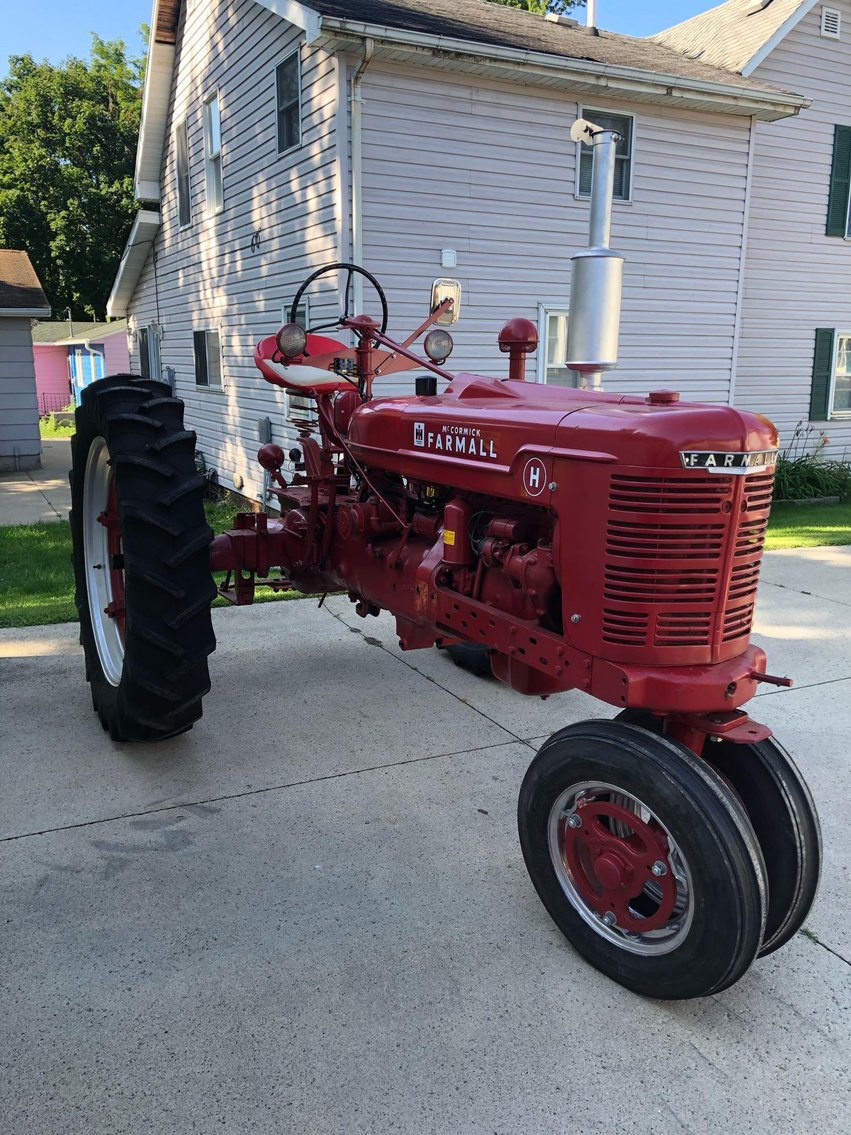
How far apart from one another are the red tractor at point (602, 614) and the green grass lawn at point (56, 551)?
2469 millimetres

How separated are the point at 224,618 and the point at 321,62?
16.9 feet

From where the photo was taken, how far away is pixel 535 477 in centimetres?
238

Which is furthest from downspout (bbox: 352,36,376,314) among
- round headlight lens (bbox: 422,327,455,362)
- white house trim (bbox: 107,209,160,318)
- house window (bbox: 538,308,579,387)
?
white house trim (bbox: 107,209,160,318)

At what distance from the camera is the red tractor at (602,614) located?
207 cm

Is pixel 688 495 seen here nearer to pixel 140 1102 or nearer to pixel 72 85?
pixel 140 1102

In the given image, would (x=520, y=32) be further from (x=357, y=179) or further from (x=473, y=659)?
(x=473, y=659)

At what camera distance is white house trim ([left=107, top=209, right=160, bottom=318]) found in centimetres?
1359

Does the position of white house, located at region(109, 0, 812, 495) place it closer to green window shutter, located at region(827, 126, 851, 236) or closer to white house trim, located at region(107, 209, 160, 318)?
green window shutter, located at region(827, 126, 851, 236)

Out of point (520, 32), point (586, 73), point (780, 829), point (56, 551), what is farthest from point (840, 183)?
point (780, 829)

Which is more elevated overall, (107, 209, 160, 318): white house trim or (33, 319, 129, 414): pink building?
(107, 209, 160, 318): white house trim

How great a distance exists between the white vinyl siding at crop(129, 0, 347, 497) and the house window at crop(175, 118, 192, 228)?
17cm

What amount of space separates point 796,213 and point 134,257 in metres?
10.2

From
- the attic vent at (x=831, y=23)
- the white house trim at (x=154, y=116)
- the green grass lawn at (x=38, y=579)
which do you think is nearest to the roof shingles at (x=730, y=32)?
the attic vent at (x=831, y=23)

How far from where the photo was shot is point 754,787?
231cm
